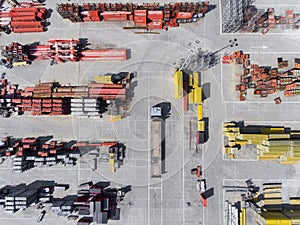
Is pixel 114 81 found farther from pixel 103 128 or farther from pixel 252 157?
pixel 252 157

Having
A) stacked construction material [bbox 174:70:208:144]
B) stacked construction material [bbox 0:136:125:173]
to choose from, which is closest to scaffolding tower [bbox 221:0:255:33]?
stacked construction material [bbox 174:70:208:144]

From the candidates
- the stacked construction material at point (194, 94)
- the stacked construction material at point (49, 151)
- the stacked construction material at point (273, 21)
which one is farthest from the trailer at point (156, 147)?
the stacked construction material at point (273, 21)

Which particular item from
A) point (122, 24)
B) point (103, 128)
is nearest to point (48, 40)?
point (122, 24)

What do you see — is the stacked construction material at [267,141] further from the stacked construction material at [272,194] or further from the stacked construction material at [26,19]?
the stacked construction material at [26,19]

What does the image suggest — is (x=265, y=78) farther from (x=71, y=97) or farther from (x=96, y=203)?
(x=96, y=203)

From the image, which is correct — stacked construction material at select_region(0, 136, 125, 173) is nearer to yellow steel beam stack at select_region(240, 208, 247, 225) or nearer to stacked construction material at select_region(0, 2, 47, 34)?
stacked construction material at select_region(0, 2, 47, 34)

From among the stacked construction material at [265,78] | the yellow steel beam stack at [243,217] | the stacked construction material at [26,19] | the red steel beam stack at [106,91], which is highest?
the stacked construction material at [26,19]
